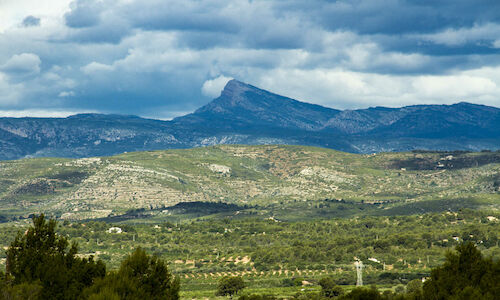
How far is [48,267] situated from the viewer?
87500mm

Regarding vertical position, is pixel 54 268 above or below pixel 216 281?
above

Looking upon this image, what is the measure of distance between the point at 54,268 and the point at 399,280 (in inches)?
4753

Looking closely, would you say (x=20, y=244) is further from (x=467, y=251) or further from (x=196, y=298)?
(x=196, y=298)

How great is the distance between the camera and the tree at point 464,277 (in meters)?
Result: 84.8

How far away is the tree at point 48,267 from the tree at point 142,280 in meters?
8.07

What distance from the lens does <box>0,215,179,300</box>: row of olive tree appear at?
7519 cm

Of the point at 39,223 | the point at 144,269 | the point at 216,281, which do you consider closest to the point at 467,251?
the point at 144,269

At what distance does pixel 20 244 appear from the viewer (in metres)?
91.1

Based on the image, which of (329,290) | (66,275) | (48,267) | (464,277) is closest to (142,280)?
(66,275)

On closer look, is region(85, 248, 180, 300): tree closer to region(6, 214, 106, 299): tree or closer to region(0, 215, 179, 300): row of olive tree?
region(0, 215, 179, 300): row of olive tree

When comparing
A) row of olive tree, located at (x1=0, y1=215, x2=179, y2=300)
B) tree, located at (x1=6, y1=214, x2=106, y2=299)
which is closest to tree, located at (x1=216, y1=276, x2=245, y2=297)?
row of olive tree, located at (x1=0, y1=215, x2=179, y2=300)

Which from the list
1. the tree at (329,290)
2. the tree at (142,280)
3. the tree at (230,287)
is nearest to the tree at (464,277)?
the tree at (142,280)

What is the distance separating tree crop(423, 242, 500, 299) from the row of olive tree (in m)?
31.8

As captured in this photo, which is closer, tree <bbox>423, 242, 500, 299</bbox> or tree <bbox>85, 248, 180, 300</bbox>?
tree <bbox>85, 248, 180, 300</bbox>
